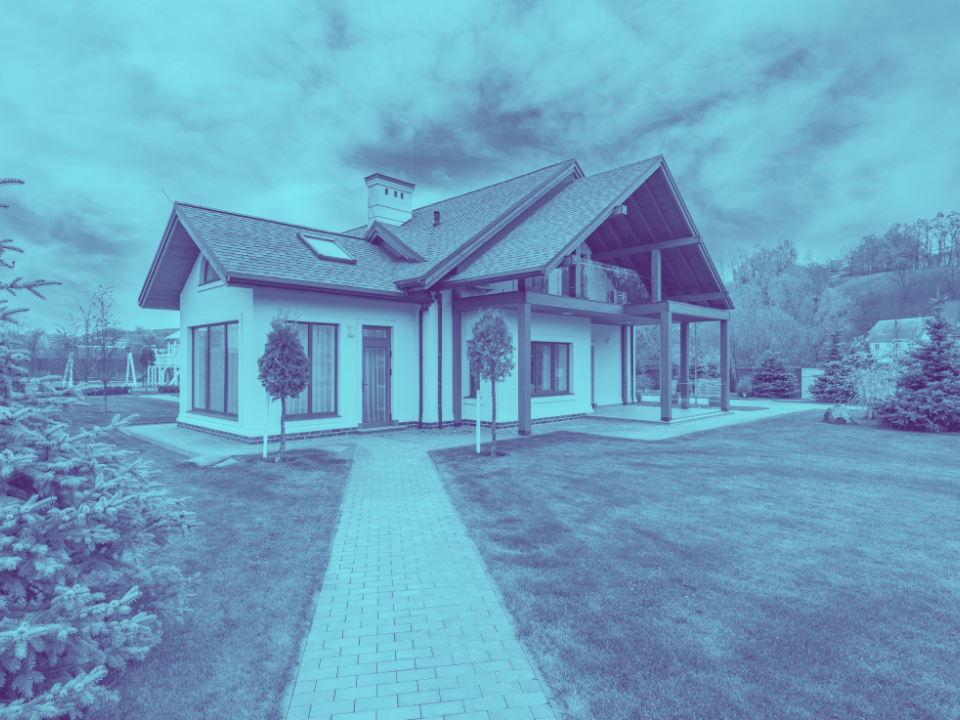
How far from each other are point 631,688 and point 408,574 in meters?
2.29

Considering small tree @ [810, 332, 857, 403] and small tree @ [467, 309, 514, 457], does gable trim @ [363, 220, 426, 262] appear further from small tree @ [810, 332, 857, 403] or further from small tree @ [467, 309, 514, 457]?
small tree @ [810, 332, 857, 403]

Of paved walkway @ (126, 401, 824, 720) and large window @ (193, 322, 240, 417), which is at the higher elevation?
large window @ (193, 322, 240, 417)

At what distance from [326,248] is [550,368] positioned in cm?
693

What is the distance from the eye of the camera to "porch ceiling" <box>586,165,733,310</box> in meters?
15.3

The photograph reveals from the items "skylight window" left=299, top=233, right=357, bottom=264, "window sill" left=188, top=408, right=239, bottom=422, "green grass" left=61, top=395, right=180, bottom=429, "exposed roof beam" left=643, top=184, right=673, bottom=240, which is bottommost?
"green grass" left=61, top=395, right=180, bottom=429

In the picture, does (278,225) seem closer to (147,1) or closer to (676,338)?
(147,1)

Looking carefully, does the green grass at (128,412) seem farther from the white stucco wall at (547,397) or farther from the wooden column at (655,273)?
the wooden column at (655,273)

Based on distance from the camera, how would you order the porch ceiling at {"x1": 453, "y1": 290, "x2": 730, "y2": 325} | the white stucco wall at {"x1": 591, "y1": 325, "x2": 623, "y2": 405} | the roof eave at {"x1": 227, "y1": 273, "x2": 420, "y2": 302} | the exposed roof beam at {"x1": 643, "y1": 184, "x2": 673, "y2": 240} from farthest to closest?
the white stucco wall at {"x1": 591, "y1": 325, "x2": 623, "y2": 405}
the exposed roof beam at {"x1": 643, "y1": 184, "x2": 673, "y2": 240}
the porch ceiling at {"x1": 453, "y1": 290, "x2": 730, "y2": 325}
the roof eave at {"x1": 227, "y1": 273, "x2": 420, "y2": 302}

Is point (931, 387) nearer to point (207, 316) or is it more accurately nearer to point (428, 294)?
point (428, 294)

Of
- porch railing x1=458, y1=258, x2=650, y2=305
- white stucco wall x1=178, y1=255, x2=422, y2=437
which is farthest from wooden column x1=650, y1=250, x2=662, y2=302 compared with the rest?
white stucco wall x1=178, y1=255, x2=422, y2=437

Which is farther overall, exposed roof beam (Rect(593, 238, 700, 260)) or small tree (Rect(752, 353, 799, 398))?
small tree (Rect(752, 353, 799, 398))

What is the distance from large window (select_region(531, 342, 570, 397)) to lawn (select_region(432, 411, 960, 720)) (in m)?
6.05

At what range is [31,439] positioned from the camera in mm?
2883

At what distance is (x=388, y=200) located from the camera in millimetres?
18172
